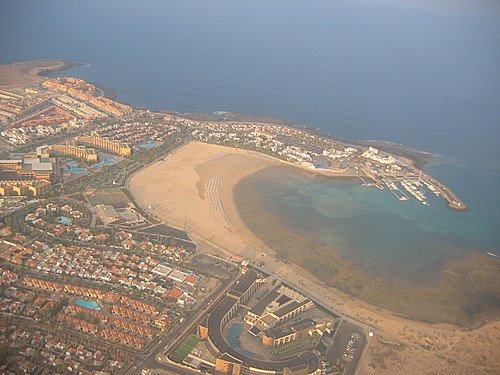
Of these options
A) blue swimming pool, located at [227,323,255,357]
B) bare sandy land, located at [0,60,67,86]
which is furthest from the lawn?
bare sandy land, located at [0,60,67,86]

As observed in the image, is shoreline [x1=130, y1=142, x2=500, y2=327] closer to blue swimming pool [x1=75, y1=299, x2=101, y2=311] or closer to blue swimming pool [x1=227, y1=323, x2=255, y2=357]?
blue swimming pool [x1=227, y1=323, x2=255, y2=357]

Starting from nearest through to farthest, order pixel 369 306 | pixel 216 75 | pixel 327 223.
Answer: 1. pixel 369 306
2. pixel 327 223
3. pixel 216 75

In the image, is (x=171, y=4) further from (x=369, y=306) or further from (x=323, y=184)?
(x=369, y=306)

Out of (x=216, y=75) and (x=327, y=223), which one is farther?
(x=216, y=75)

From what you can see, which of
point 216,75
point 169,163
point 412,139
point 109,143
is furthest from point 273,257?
point 216,75

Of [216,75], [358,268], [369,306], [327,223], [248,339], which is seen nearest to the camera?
[248,339]

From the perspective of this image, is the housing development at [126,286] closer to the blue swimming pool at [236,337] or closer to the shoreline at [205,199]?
the blue swimming pool at [236,337]

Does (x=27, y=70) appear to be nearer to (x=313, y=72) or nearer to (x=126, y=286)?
(x=313, y=72)
